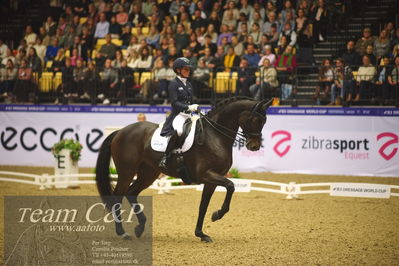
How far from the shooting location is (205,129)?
10.3 m

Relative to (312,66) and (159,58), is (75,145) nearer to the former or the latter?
(159,58)

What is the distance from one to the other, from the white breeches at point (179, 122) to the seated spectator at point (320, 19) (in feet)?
36.7

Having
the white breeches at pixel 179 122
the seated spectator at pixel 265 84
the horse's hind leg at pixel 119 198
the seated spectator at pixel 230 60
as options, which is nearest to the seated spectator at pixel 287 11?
the seated spectator at pixel 230 60

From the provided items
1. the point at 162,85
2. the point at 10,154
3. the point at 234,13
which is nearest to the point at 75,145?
the point at 162,85

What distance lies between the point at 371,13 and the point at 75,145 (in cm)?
1016

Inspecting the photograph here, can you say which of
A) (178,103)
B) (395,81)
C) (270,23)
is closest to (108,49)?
(270,23)

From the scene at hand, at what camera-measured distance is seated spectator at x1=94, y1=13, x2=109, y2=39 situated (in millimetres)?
24266

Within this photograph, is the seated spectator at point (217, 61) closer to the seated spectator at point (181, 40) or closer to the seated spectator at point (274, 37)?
the seated spectator at point (181, 40)

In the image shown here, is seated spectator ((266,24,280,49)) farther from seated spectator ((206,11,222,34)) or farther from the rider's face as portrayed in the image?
the rider's face

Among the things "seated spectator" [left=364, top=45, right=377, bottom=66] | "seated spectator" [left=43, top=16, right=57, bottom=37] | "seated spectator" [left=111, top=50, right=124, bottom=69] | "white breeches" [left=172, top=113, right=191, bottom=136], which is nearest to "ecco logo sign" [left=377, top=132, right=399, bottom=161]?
"seated spectator" [left=364, top=45, right=377, bottom=66]

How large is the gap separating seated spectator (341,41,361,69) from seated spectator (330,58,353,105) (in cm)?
28

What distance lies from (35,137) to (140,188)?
11841 mm

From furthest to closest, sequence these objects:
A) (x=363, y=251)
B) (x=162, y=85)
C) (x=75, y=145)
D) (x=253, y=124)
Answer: (x=162, y=85) → (x=75, y=145) → (x=253, y=124) → (x=363, y=251)

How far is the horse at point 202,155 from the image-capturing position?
995cm
